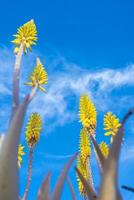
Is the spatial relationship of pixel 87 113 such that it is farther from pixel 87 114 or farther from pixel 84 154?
pixel 84 154

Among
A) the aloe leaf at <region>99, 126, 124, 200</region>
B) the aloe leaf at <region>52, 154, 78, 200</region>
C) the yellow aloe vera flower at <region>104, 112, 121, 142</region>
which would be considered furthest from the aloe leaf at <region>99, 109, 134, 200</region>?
the yellow aloe vera flower at <region>104, 112, 121, 142</region>

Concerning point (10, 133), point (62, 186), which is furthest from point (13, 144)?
point (62, 186)

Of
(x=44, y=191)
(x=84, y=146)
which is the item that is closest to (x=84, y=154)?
(x=84, y=146)

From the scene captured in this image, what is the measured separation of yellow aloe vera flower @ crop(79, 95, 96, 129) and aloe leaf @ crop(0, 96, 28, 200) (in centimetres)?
1411

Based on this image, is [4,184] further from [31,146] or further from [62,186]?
[31,146]

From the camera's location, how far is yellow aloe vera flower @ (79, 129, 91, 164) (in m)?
15.1

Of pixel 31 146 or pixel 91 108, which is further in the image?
pixel 91 108

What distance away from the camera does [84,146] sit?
52.9 ft

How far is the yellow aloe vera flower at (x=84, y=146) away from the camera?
15094 mm

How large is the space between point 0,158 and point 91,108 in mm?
15081

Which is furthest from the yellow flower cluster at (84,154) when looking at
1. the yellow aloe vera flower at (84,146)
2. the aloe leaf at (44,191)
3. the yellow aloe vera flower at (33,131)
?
the aloe leaf at (44,191)

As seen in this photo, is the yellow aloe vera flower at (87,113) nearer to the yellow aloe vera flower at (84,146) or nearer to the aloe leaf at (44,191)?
the yellow aloe vera flower at (84,146)

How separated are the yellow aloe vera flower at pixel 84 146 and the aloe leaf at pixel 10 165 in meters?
14.3

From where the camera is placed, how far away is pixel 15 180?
71 cm
